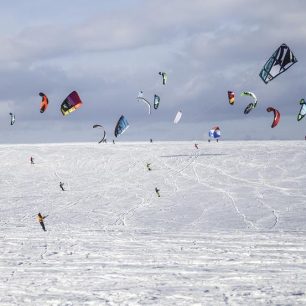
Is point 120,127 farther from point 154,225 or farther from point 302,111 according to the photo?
point 154,225

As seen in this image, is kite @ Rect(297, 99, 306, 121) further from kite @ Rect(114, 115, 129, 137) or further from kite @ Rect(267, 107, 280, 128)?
kite @ Rect(114, 115, 129, 137)

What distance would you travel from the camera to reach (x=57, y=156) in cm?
3828

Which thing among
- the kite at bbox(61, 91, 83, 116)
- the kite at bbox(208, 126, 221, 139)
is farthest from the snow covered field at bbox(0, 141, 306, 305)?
the kite at bbox(61, 91, 83, 116)

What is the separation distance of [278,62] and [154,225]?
8.01 m

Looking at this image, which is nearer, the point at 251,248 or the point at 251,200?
the point at 251,248

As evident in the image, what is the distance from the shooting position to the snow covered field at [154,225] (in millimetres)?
9914

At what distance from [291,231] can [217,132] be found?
24.1 m

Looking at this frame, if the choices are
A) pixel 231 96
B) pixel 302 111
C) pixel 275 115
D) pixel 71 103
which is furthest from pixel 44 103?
pixel 302 111

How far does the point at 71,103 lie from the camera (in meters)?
31.2

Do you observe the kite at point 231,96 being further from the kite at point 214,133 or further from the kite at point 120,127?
the kite at point 120,127

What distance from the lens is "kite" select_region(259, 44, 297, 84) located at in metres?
23.1

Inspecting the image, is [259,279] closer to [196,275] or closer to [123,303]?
[196,275]

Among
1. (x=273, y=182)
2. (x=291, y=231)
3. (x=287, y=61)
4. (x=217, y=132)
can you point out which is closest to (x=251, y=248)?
(x=291, y=231)

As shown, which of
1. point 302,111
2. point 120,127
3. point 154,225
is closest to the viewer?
point 154,225
